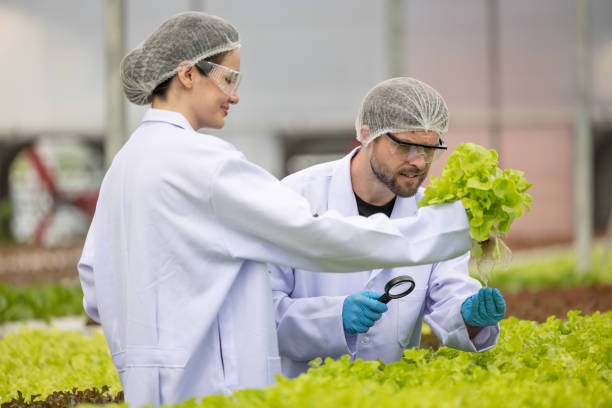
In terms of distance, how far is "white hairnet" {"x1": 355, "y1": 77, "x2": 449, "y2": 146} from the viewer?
10.7 feet

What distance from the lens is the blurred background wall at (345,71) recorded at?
16.3m

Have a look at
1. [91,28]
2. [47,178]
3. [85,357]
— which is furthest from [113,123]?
[47,178]

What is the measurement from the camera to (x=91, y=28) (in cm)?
1669

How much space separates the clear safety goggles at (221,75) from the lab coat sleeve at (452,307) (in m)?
1.29

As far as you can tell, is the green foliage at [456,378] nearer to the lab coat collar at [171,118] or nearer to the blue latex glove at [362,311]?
the blue latex glove at [362,311]

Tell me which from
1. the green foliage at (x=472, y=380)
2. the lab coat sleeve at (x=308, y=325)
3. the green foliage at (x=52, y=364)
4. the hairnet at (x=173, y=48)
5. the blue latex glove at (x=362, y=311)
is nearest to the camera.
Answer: the green foliage at (x=472, y=380)

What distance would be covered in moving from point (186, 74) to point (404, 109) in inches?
37.1

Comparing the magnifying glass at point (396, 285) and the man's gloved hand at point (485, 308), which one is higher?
the magnifying glass at point (396, 285)

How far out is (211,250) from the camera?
2633 millimetres

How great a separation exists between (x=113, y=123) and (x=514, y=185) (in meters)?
4.90

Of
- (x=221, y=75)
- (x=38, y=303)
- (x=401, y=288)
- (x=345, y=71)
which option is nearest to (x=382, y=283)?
(x=401, y=288)

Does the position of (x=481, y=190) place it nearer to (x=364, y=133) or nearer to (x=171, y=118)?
(x=364, y=133)

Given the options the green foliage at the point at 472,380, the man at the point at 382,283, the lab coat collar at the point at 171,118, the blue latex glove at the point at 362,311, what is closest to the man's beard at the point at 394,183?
the man at the point at 382,283

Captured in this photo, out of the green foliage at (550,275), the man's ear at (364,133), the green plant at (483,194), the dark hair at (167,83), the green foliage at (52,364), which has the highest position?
the dark hair at (167,83)
